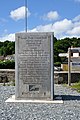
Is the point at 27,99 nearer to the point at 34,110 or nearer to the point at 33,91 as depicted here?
the point at 33,91

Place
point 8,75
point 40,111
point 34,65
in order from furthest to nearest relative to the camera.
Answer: point 8,75 → point 34,65 → point 40,111

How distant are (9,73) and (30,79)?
27.8ft

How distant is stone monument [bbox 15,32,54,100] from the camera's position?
34.4 feet

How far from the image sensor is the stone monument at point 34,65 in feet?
34.4

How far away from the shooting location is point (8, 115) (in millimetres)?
7934

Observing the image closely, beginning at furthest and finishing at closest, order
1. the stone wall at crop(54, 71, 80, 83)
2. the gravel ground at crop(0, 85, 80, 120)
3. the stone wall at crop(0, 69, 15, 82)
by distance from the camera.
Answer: the stone wall at crop(0, 69, 15, 82) → the stone wall at crop(54, 71, 80, 83) → the gravel ground at crop(0, 85, 80, 120)

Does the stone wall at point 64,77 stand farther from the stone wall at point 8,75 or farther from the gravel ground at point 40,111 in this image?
the gravel ground at point 40,111

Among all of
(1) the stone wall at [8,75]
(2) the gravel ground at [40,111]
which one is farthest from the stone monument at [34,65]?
(1) the stone wall at [8,75]

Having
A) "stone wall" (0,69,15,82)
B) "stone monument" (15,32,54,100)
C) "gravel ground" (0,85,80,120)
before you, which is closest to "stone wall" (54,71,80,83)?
"stone wall" (0,69,15,82)

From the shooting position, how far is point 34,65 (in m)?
10.6

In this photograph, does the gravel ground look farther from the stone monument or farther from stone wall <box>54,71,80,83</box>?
stone wall <box>54,71,80,83</box>

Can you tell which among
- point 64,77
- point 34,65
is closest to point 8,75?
point 64,77

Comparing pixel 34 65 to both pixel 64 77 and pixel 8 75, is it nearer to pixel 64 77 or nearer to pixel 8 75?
pixel 64 77

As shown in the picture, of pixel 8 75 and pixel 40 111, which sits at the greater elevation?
pixel 8 75
